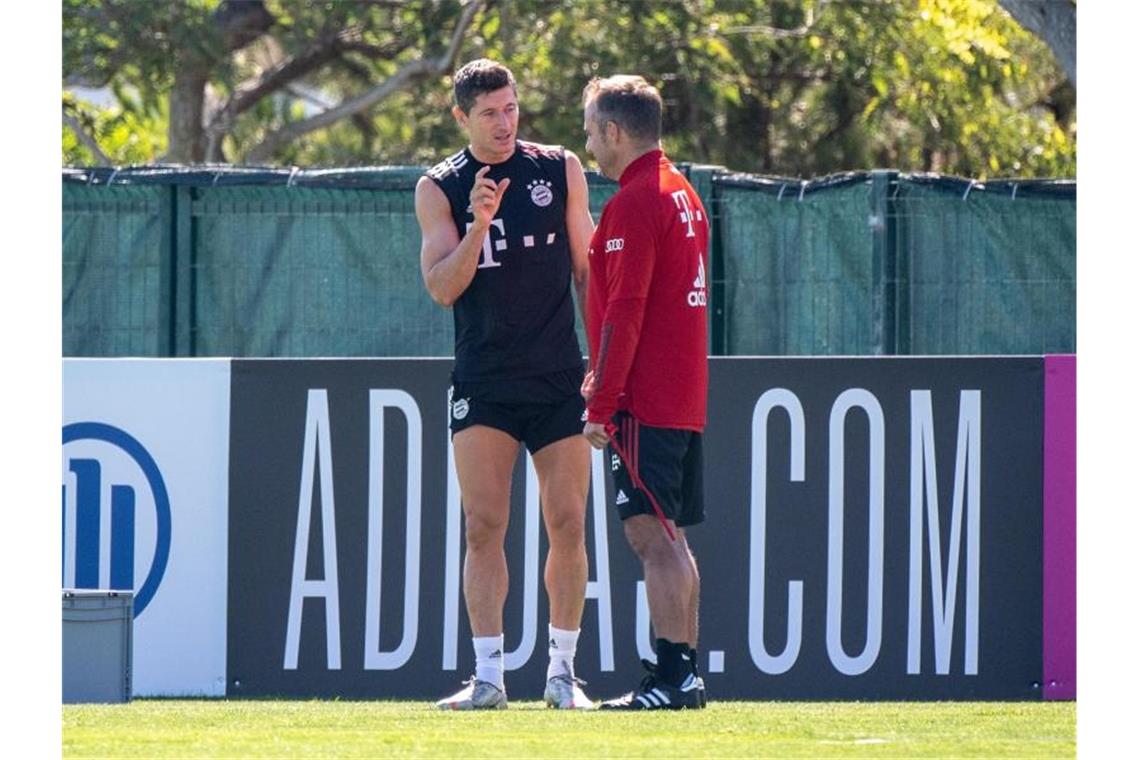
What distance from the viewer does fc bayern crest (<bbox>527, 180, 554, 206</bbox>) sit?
21.7ft

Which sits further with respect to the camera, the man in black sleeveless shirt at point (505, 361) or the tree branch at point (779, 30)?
the tree branch at point (779, 30)

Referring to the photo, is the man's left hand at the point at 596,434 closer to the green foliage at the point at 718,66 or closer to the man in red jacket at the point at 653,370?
the man in red jacket at the point at 653,370

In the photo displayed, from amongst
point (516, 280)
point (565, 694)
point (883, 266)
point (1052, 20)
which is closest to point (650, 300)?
point (516, 280)

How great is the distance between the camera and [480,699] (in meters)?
6.50

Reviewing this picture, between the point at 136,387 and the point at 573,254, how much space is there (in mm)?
2387

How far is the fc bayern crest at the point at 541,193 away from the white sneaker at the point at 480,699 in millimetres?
1576

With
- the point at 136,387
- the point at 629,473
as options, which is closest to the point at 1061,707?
the point at 629,473

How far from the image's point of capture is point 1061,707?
6961mm

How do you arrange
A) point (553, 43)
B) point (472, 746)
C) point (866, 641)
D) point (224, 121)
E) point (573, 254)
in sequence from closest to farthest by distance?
point (472, 746) < point (573, 254) < point (866, 641) < point (553, 43) < point (224, 121)

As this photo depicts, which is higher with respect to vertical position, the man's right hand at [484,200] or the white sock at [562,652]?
the man's right hand at [484,200]

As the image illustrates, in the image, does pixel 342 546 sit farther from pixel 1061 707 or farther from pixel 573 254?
pixel 1061 707

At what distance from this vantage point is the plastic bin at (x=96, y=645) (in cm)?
729

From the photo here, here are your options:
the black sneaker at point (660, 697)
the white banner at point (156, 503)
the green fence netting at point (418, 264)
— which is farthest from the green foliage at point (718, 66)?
the black sneaker at point (660, 697)

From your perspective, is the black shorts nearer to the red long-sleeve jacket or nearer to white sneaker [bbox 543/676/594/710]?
the red long-sleeve jacket
